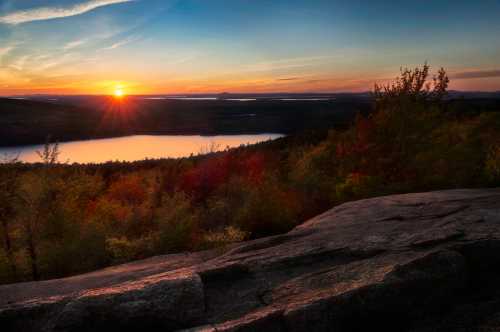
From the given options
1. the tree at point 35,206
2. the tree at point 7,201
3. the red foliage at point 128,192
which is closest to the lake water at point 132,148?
the red foliage at point 128,192

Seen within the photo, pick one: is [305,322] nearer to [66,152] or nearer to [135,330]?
[135,330]

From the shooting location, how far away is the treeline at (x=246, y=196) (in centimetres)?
1416

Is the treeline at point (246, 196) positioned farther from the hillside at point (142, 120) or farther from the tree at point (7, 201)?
the hillside at point (142, 120)

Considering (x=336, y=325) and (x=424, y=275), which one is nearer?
(x=336, y=325)

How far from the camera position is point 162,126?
140375mm

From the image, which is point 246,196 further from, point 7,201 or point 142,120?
point 142,120

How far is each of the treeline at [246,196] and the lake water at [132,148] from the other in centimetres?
6619

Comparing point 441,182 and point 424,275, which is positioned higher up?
point 424,275

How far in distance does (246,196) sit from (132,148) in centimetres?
9556

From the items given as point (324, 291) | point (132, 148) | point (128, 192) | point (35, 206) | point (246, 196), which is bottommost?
point (132, 148)

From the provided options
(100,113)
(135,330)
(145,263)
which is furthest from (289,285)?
(100,113)

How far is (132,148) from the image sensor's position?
109 m

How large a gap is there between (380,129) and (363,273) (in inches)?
642

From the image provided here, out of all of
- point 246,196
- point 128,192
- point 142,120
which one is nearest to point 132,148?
point 142,120
